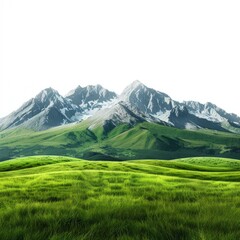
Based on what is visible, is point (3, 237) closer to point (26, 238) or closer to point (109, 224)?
point (26, 238)

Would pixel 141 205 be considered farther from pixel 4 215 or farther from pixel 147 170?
pixel 147 170

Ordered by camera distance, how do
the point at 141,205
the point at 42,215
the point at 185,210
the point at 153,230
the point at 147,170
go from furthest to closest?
the point at 147,170, the point at 141,205, the point at 185,210, the point at 42,215, the point at 153,230

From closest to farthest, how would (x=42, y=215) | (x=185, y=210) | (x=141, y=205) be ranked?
(x=42, y=215) < (x=185, y=210) < (x=141, y=205)

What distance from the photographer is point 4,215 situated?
6926mm

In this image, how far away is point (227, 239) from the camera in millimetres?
4844

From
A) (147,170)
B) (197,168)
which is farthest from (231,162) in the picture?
(147,170)

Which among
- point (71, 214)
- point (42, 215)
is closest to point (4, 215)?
point (42, 215)

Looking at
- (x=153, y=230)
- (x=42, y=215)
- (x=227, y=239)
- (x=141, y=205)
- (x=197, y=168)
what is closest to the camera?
(x=227, y=239)

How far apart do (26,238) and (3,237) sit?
41 cm

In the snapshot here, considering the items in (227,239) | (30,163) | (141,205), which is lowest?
(30,163)

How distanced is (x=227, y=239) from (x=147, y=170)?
56.3 metres

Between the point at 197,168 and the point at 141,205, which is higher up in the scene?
the point at 141,205

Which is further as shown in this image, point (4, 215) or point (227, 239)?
point (4, 215)

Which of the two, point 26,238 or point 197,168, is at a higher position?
point 26,238
